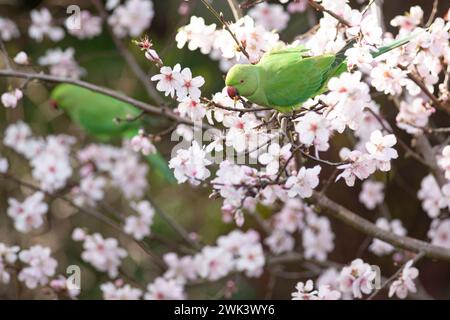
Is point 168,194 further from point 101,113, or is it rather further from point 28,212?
point 28,212

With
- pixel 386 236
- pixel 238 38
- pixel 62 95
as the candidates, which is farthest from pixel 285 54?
pixel 62 95

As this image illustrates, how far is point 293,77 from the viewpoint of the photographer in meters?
1.27

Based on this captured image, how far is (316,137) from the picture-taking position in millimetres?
1208

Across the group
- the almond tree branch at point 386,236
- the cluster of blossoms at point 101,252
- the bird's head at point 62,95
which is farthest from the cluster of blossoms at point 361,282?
the bird's head at point 62,95

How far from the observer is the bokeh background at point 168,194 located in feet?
10.1

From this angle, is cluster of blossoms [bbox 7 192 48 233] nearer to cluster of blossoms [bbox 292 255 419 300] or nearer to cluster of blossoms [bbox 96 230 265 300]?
cluster of blossoms [bbox 96 230 265 300]

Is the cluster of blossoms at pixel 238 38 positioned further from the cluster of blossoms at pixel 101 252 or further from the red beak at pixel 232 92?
the cluster of blossoms at pixel 101 252

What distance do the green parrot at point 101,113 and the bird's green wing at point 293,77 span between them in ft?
3.66

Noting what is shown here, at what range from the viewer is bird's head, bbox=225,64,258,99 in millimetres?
1229

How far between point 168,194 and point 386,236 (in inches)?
88.9

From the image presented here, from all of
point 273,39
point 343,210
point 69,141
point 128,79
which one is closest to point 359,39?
point 273,39

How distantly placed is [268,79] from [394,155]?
289 mm

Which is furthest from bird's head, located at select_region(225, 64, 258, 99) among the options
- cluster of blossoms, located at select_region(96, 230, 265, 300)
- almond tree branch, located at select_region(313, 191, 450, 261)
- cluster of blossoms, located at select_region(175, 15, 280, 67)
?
cluster of blossoms, located at select_region(96, 230, 265, 300)

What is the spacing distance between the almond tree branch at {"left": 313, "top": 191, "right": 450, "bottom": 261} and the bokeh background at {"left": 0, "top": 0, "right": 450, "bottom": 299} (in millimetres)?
1136
